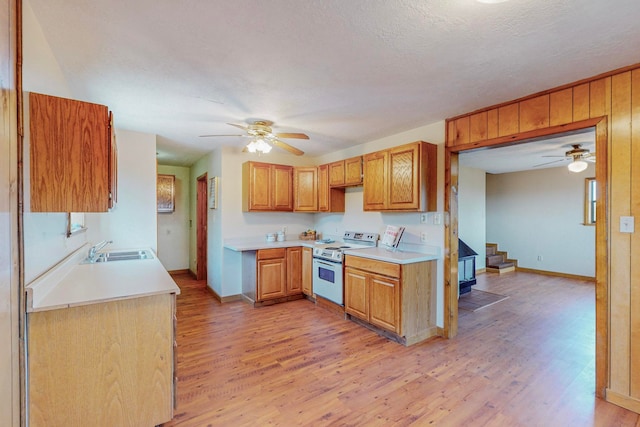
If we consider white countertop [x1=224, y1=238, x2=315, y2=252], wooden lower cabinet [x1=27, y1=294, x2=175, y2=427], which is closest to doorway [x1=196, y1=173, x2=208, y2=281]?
white countertop [x1=224, y1=238, x2=315, y2=252]

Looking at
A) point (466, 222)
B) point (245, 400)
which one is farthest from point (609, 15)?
point (466, 222)

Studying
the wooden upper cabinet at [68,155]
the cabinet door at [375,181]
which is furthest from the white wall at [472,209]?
the wooden upper cabinet at [68,155]

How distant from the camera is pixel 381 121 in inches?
127

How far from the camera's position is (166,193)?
6.03 meters

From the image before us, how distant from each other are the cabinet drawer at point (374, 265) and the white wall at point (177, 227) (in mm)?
4300

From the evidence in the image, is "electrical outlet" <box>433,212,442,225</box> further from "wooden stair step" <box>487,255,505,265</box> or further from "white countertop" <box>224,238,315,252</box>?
"wooden stair step" <box>487,255,505,265</box>

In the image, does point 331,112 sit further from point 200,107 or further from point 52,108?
point 52,108

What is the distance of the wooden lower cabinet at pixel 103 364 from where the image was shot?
150cm

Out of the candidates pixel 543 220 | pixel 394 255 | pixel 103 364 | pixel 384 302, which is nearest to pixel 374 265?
pixel 394 255

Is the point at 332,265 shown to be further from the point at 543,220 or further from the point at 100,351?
the point at 543,220

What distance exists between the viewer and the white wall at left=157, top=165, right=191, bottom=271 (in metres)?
6.08

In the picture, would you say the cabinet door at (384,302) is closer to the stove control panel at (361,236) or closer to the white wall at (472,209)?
the stove control panel at (361,236)

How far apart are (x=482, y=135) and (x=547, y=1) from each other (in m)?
1.55

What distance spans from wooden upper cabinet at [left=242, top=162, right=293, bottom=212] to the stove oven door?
1.14m
